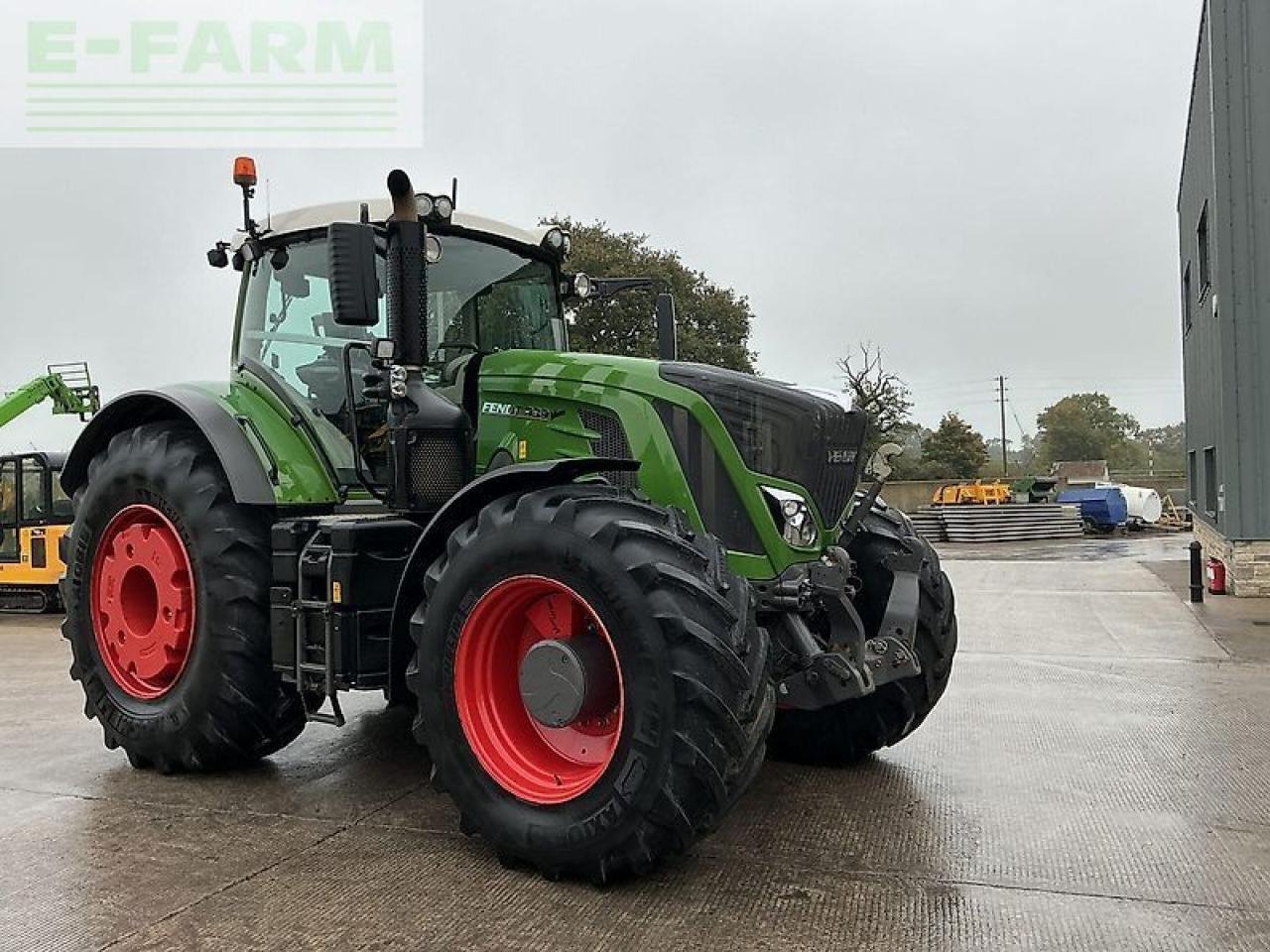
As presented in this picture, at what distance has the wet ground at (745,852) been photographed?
323 centimetres

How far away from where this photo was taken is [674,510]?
376cm

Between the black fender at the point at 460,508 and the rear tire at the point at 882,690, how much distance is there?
57.6 inches

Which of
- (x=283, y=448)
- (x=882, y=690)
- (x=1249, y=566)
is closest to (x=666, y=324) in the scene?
(x=283, y=448)

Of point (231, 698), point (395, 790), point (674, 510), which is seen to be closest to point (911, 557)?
point (674, 510)

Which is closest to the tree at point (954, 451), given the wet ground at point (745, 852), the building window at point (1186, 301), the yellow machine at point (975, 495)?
the yellow machine at point (975, 495)

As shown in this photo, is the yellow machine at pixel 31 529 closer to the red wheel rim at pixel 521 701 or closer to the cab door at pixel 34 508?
the cab door at pixel 34 508

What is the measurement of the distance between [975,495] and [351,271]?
3281cm

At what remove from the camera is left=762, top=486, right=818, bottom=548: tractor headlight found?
416 cm

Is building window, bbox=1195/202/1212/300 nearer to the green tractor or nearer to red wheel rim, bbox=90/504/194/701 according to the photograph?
the green tractor

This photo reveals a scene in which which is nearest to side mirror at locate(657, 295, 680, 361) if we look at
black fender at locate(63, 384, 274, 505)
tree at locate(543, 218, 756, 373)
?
black fender at locate(63, 384, 274, 505)

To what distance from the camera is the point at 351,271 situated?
411 cm

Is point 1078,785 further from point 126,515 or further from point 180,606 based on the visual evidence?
point 126,515

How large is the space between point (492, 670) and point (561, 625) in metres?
0.30

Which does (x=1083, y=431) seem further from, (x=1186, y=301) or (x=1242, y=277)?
(x=1242, y=277)
